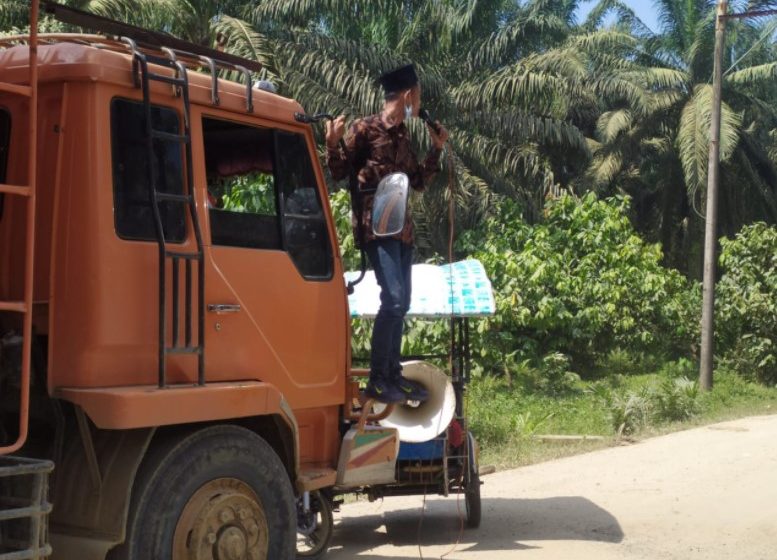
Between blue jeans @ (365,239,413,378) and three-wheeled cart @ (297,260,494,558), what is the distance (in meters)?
0.69

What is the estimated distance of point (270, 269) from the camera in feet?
18.7

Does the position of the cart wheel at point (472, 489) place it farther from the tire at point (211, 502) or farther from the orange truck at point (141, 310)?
the tire at point (211, 502)

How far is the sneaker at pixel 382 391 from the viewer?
20.8ft

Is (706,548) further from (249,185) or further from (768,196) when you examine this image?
(768,196)

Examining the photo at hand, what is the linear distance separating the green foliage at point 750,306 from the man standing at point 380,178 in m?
15.7

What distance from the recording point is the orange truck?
4.71 m

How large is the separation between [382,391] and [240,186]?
4.82 feet

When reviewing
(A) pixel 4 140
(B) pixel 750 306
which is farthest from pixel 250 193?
(B) pixel 750 306

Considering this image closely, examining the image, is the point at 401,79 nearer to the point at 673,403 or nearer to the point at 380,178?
the point at 380,178

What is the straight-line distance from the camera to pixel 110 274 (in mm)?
4844

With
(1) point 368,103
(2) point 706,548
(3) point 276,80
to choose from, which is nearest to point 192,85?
(2) point 706,548

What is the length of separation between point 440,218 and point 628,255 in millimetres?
4390

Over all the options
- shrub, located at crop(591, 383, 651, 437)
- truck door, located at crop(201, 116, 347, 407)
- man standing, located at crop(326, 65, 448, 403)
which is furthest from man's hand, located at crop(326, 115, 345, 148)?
shrub, located at crop(591, 383, 651, 437)

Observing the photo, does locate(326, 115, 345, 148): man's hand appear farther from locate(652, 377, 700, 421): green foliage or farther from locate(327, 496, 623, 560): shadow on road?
locate(652, 377, 700, 421): green foliage
